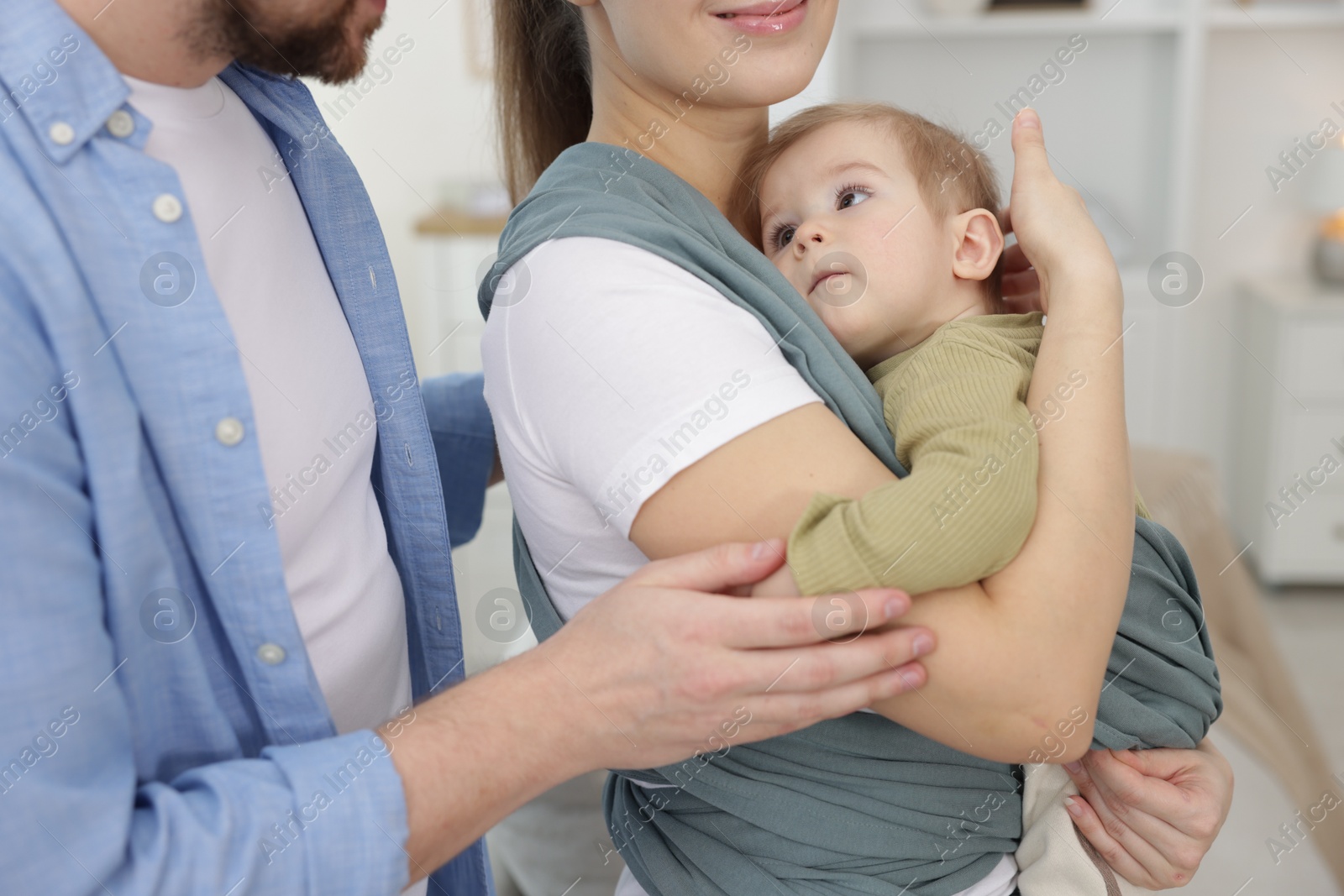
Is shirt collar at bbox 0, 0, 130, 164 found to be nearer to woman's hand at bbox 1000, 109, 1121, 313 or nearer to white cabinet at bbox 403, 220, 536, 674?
woman's hand at bbox 1000, 109, 1121, 313

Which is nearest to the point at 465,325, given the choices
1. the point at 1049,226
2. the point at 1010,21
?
the point at 1010,21

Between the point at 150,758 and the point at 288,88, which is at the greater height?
the point at 288,88

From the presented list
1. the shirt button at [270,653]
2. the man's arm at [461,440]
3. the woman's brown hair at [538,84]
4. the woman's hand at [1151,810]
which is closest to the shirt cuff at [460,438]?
the man's arm at [461,440]

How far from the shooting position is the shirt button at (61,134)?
73cm

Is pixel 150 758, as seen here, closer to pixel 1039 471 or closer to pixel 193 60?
pixel 193 60

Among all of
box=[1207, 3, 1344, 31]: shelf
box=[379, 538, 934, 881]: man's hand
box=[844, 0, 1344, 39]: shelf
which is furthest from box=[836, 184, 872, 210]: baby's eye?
box=[1207, 3, 1344, 31]: shelf

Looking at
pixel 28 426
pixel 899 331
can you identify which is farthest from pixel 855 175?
pixel 28 426

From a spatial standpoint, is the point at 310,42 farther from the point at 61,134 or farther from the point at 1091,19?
the point at 1091,19

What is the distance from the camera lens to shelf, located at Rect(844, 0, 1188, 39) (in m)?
3.48

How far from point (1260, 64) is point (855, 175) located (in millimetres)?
3436

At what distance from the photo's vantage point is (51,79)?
0.73m

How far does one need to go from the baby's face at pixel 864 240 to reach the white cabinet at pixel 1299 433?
9.49 feet

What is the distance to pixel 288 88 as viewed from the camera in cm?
103

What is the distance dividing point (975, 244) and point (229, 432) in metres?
0.75
